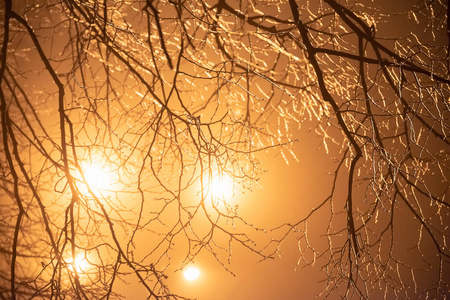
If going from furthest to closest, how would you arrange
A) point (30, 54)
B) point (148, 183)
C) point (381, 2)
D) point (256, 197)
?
Answer: 1. point (256, 197)
2. point (148, 183)
3. point (381, 2)
4. point (30, 54)

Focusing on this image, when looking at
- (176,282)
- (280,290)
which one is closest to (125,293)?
(176,282)

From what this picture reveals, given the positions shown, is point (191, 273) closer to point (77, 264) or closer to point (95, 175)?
point (77, 264)

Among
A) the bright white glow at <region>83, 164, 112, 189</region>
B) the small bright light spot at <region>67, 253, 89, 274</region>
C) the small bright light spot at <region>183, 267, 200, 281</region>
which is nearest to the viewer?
the small bright light spot at <region>67, 253, 89, 274</region>

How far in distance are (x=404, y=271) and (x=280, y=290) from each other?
1.74 metres

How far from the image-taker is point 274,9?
17.8ft

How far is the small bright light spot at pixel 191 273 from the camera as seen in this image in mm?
6105

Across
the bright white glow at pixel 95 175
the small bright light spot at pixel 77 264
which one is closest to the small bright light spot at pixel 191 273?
the small bright light spot at pixel 77 264

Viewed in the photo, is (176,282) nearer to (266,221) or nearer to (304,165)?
(266,221)

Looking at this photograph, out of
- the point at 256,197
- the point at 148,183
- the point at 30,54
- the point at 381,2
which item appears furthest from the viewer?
the point at 256,197

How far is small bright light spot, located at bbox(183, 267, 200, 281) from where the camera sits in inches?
240

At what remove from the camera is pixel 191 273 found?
6.16m

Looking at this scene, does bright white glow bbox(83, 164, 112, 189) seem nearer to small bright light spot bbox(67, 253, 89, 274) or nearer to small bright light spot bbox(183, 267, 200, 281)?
small bright light spot bbox(67, 253, 89, 274)

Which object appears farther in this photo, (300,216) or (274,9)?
(300,216)

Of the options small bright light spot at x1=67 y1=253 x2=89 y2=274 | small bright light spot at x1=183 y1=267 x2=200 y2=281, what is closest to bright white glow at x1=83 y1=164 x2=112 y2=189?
small bright light spot at x1=67 y1=253 x2=89 y2=274
